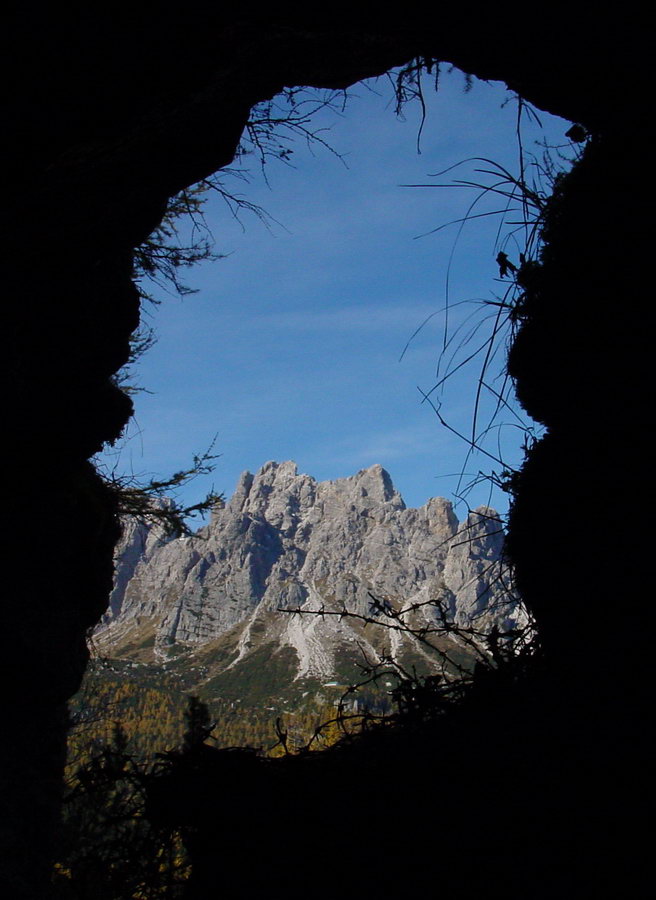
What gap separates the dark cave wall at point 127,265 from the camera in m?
1.98

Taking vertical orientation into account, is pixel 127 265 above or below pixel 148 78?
above

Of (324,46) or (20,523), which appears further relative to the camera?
(20,523)

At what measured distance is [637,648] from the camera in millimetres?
1396

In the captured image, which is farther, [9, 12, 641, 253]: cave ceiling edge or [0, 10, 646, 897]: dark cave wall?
[9, 12, 641, 253]: cave ceiling edge

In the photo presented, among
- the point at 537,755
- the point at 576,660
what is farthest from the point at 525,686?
the point at 537,755

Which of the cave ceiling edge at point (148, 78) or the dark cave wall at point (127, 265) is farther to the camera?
the cave ceiling edge at point (148, 78)

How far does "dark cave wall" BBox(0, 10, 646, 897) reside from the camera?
1.98 metres

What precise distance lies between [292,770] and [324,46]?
14.2 ft

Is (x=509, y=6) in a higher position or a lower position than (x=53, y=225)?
lower

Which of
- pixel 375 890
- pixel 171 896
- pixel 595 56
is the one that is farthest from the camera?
pixel 595 56

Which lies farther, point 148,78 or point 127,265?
point 127,265

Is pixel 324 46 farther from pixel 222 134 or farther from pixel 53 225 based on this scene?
pixel 53 225

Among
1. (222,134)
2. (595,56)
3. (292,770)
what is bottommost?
(292,770)

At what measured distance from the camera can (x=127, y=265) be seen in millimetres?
7035
